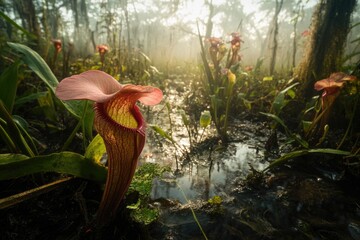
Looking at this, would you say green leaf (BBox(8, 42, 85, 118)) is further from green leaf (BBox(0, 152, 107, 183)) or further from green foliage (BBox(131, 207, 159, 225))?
green foliage (BBox(131, 207, 159, 225))

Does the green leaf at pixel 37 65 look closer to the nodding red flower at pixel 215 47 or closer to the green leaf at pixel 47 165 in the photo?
the green leaf at pixel 47 165

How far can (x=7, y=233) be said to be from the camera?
977 millimetres

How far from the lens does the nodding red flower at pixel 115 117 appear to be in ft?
2.31

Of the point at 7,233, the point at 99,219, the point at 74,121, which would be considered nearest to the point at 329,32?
the point at 74,121

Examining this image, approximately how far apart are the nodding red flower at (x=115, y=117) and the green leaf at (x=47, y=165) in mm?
167

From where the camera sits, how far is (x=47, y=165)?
0.97m

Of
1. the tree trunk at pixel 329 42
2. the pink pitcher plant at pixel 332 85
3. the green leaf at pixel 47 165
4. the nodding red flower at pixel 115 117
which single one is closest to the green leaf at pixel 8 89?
the green leaf at pixel 47 165

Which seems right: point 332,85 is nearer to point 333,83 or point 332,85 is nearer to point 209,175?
point 333,83

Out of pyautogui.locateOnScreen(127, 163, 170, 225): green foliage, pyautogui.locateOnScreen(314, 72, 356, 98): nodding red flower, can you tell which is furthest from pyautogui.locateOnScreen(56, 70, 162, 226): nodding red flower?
pyautogui.locateOnScreen(314, 72, 356, 98): nodding red flower

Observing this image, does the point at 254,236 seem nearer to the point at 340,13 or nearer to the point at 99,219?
the point at 99,219

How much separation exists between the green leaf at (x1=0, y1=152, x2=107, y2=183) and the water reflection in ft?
1.59

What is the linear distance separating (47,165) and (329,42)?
3.72m

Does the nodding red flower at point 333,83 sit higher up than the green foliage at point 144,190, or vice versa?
the nodding red flower at point 333,83

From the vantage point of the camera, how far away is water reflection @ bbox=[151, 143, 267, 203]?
4.88ft
